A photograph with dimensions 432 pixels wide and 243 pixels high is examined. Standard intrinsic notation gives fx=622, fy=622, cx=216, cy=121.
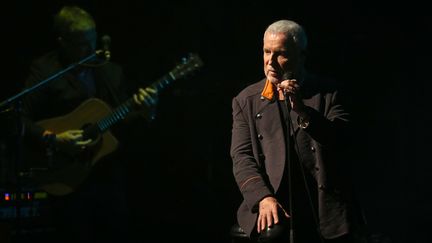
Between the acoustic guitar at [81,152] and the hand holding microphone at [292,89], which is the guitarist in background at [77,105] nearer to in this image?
the acoustic guitar at [81,152]

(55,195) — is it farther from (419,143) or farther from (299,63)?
(419,143)

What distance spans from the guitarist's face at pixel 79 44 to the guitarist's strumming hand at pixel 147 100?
0.57 m

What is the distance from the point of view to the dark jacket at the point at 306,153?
10.4ft

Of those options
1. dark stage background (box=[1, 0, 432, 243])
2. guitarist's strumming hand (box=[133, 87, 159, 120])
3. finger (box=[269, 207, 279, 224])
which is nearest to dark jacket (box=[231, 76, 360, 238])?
finger (box=[269, 207, 279, 224])

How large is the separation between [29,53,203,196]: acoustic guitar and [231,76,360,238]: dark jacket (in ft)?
7.01

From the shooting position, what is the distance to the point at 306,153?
3268mm

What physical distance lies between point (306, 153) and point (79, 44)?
274 centimetres

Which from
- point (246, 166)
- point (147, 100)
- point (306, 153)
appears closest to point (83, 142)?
point (147, 100)

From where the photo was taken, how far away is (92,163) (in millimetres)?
5316

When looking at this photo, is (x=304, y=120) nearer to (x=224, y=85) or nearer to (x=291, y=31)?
(x=291, y=31)

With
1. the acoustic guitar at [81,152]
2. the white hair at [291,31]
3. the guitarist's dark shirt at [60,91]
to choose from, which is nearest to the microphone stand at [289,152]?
the white hair at [291,31]

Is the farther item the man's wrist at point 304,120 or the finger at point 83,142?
the finger at point 83,142

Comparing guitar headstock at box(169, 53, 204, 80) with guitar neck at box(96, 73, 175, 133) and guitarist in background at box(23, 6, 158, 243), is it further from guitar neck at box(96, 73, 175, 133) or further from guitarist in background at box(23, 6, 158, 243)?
guitar neck at box(96, 73, 175, 133)

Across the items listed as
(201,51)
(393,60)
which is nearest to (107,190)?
(201,51)
